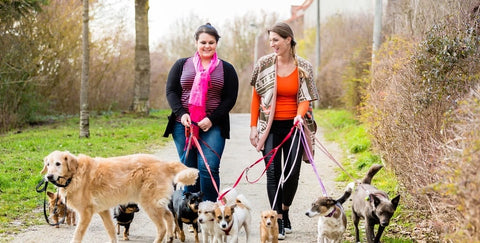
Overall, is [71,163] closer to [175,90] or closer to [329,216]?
[175,90]

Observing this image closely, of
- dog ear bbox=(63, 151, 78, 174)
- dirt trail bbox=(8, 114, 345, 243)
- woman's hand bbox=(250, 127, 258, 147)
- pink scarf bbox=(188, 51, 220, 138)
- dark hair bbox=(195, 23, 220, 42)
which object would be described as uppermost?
dark hair bbox=(195, 23, 220, 42)

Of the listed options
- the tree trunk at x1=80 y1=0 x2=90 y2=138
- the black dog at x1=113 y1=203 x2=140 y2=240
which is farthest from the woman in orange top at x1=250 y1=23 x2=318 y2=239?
the tree trunk at x1=80 y1=0 x2=90 y2=138

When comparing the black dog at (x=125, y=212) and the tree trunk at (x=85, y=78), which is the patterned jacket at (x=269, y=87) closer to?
the black dog at (x=125, y=212)

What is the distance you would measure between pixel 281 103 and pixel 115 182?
199cm

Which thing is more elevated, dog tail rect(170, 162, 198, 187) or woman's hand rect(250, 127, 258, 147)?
woman's hand rect(250, 127, 258, 147)

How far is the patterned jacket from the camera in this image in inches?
241

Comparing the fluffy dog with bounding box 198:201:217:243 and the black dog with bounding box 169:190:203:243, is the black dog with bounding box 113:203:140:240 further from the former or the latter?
the fluffy dog with bounding box 198:201:217:243

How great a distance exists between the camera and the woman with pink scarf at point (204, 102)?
604 cm

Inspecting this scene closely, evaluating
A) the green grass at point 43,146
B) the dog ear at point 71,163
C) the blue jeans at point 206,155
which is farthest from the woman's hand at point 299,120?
the green grass at point 43,146

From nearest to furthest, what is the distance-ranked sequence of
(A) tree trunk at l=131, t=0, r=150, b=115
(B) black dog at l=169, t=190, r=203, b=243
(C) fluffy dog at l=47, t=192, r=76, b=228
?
(B) black dog at l=169, t=190, r=203, b=243 < (C) fluffy dog at l=47, t=192, r=76, b=228 < (A) tree trunk at l=131, t=0, r=150, b=115

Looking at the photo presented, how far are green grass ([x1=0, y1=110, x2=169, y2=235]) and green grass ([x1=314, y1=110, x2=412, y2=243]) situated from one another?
14.4 ft

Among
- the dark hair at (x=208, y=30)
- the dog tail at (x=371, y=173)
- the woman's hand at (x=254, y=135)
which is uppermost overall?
the dark hair at (x=208, y=30)

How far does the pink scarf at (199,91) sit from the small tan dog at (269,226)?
1247 mm

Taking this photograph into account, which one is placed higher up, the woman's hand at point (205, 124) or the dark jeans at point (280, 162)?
the woman's hand at point (205, 124)
